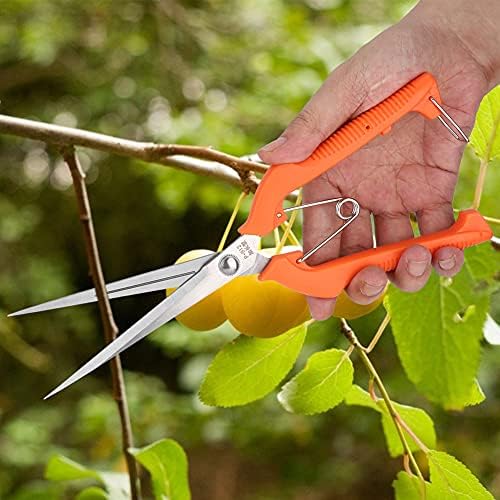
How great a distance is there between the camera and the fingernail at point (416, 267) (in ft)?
1.57

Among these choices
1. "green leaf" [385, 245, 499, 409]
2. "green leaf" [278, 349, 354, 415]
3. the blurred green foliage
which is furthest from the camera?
the blurred green foliage

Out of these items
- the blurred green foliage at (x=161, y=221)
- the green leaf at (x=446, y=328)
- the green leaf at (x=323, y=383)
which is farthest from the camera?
the blurred green foliage at (x=161, y=221)

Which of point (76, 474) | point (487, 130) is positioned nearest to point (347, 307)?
point (487, 130)

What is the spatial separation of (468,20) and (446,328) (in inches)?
7.4

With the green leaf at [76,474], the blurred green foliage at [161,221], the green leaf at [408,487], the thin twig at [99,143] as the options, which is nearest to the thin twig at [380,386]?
the green leaf at [408,487]

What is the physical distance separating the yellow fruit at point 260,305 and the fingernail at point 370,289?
0.12 ft

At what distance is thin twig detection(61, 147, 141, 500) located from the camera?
53 centimetres

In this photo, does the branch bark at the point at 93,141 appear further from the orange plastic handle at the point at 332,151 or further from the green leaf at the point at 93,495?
the green leaf at the point at 93,495

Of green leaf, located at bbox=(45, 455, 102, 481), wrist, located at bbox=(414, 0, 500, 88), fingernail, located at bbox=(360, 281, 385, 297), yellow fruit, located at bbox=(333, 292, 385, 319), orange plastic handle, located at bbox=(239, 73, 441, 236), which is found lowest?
fingernail, located at bbox=(360, 281, 385, 297)

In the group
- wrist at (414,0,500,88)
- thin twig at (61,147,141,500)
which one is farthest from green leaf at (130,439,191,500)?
wrist at (414,0,500,88)

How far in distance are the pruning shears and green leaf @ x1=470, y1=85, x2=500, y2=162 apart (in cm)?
5

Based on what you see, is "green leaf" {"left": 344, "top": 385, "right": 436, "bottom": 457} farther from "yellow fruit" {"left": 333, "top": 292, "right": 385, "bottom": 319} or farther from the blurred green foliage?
the blurred green foliage

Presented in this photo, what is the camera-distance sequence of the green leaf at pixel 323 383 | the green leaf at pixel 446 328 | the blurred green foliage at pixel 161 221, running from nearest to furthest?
the green leaf at pixel 446 328
the green leaf at pixel 323 383
the blurred green foliage at pixel 161 221

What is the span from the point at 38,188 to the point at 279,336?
1964 millimetres
